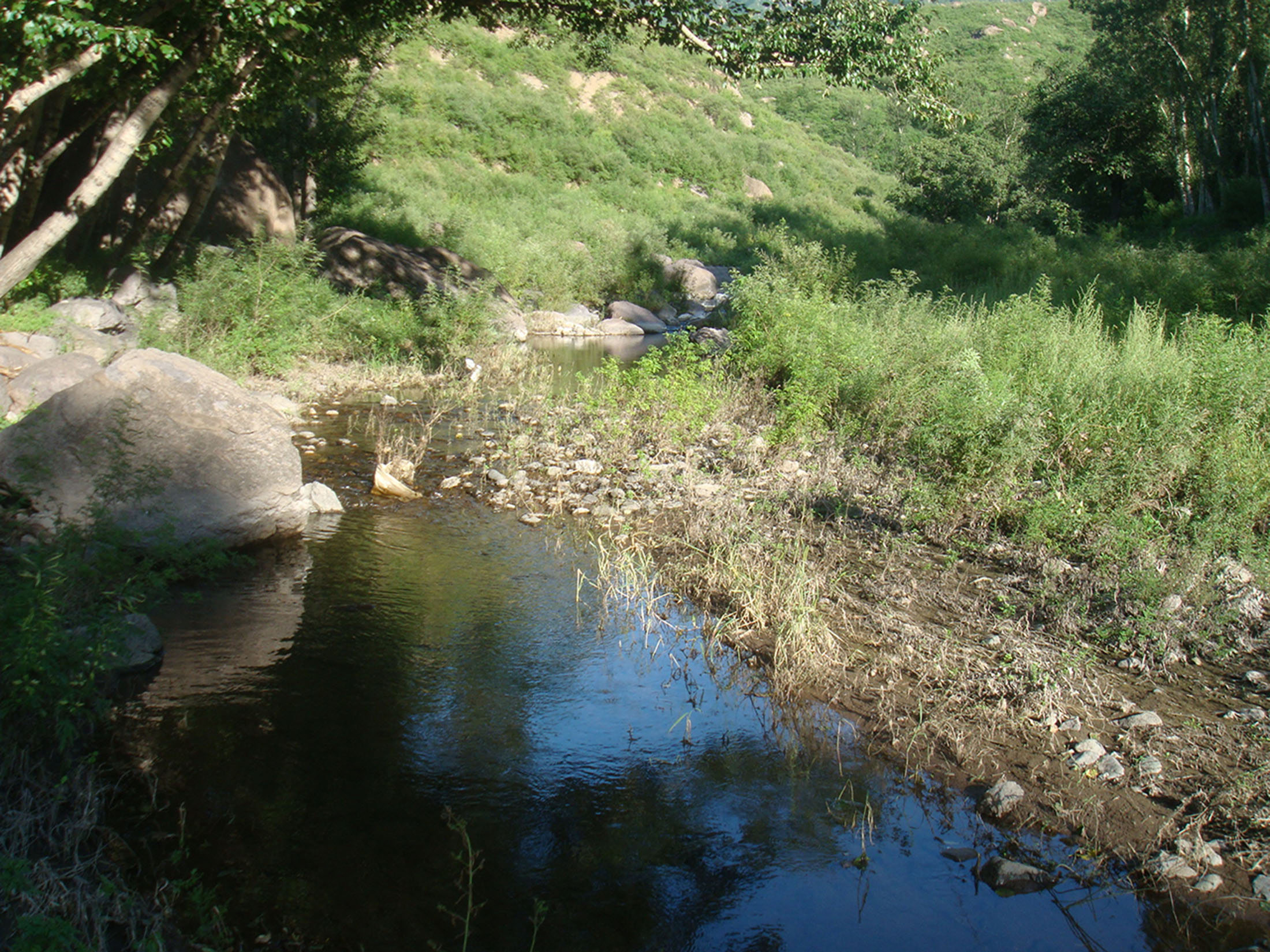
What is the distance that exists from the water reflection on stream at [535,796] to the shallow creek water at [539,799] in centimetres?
1

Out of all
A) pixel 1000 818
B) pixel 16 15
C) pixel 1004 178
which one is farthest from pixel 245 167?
pixel 1004 178

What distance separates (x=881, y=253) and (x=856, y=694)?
79.2 ft

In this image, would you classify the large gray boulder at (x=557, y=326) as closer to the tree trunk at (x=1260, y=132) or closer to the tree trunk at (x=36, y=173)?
the tree trunk at (x=36, y=173)

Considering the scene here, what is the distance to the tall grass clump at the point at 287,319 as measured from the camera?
37.2ft

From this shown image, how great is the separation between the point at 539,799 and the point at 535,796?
3cm

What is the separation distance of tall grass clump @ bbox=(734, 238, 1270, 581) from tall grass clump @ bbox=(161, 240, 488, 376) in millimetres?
6556

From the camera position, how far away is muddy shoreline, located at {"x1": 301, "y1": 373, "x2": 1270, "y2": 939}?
12.6 feet

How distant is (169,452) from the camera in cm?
618

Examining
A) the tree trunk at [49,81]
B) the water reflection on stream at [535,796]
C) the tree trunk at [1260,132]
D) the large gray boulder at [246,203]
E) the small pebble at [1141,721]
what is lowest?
the water reflection on stream at [535,796]

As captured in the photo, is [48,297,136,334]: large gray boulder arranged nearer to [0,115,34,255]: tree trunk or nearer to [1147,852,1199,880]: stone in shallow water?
[0,115,34,255]: tree trunk

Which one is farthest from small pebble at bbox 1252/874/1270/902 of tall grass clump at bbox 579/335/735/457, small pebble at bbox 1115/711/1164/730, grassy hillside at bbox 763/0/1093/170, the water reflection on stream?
grassy hillside at bbox 763/0/1093/170

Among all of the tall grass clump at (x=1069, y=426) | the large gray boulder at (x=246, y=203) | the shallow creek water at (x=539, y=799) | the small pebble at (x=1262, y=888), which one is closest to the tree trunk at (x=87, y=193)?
the shallow creek water at (x=539, y=799)

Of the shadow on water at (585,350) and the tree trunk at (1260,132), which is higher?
the tree trunk at (1260,132)

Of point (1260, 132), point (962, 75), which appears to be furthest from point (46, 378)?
point (962, 75)
